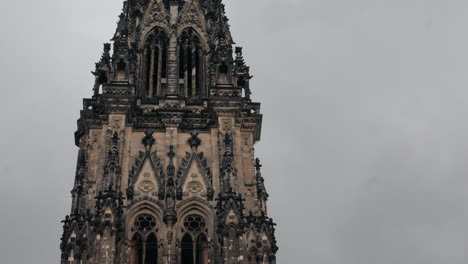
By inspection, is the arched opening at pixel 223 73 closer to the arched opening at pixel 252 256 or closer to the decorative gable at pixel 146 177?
the decorative gable at pixel 146 177

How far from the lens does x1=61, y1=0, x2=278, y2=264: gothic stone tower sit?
30281 millimetres

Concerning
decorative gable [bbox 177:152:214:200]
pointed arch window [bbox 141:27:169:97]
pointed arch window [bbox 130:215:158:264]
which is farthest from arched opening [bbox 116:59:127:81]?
pointed arch window [bbox 130:215:158:264]

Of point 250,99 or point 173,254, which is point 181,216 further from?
point 250,99

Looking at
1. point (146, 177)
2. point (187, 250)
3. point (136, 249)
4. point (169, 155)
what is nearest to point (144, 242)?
point (136, 249)

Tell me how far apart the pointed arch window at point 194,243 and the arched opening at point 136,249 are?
1699mm

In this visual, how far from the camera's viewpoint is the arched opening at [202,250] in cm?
3052

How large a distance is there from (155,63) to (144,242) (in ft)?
36.2

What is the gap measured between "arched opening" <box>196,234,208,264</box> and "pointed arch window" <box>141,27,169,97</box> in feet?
28.7

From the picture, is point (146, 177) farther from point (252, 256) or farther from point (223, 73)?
point (223, 73)

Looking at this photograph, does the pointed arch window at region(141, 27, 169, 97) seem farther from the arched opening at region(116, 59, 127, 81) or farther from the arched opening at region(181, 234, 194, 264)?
the arched opening at region(181, 234, 194, 264)

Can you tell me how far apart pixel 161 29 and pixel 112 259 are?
1495 centimetres

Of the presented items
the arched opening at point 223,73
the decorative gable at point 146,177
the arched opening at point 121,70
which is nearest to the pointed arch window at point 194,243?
the decorative gable at point 146,177

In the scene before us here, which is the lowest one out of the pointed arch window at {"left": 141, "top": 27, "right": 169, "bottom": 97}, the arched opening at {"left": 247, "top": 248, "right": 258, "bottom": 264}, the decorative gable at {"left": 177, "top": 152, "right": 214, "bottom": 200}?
the arched opening at {"left": 247, "top": 248, "right": 258, "bottom": 264}

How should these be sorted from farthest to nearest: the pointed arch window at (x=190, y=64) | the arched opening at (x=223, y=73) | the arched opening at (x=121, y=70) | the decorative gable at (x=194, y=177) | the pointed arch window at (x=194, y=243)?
1. the pointed arch window at (x=190, y=64)
2. the arched opening at (x=223, y=73)
3. the arched opening at (x=121, y=70)
4. the decorative gable at (x=194, y=177)
5. the pointed arch window at (x=194, y=243)
